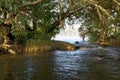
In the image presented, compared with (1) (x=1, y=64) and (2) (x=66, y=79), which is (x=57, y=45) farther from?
(2) (x=66, y=79)

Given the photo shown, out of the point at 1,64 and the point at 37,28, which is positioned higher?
the point at 37,28

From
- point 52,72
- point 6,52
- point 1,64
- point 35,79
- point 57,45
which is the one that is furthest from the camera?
point 57,45

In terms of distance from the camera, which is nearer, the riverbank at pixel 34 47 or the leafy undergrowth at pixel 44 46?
the riverbank at pixel 34 47

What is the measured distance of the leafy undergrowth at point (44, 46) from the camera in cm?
3928

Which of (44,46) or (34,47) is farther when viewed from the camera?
(44,46)

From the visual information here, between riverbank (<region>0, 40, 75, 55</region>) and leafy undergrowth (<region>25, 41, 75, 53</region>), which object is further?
leafy undergrowth (<region>25, 41, 75, 53</region>)

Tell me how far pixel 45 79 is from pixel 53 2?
2054 centimetres

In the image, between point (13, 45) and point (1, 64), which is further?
point (13, 45)

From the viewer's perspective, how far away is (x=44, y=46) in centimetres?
4159

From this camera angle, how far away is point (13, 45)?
125 ft

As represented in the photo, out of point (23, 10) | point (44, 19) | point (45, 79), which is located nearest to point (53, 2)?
point (44, 19)

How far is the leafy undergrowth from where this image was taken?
39281 mm

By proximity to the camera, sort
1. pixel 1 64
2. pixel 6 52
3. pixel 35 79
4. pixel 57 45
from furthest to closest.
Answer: pixel 57 45, pixel 6 52, pixel 1 64, pixel 35 79

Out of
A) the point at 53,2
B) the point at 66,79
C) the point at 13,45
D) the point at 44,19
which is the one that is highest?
the point at 53,2
